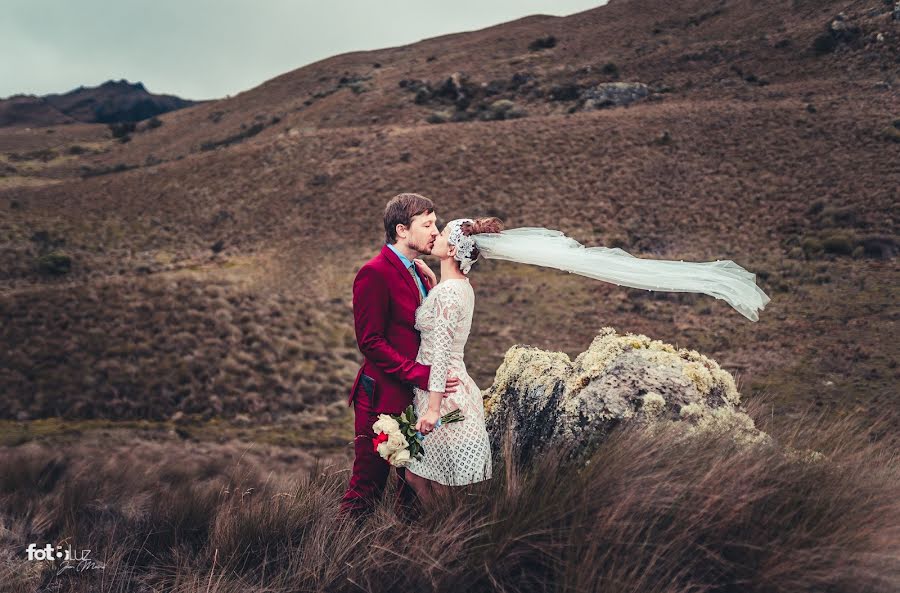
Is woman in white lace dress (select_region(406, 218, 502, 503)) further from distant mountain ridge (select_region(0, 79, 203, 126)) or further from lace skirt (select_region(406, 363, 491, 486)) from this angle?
distant mountain ridge (select_region(0, 79, 203, 126))

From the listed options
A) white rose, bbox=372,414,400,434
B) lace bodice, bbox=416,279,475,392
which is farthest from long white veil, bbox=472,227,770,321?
white rose, bbox=372,414,400,434

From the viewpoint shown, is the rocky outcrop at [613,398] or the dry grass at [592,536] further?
the rocky outcrop at [613,398]

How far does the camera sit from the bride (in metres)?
3.48

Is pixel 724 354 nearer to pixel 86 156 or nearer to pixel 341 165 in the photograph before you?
pixel 341 165

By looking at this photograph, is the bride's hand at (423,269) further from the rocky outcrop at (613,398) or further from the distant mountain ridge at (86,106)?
the distant mountain ridge at (86,106)

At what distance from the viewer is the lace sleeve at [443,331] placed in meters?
3.42

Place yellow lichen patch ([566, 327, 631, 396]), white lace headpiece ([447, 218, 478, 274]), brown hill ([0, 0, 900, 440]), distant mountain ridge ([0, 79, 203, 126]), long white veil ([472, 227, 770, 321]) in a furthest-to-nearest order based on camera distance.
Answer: distant mountain ridge ([0, 79, 203, 126]) → brown hill ([0, 0, 900, 440]) → yellow lichen patch ([566, 327, 631, 396]) → long white veil ([472, 227, 770, 321]) → white lace headpiece ([447, 218, 478, 274])

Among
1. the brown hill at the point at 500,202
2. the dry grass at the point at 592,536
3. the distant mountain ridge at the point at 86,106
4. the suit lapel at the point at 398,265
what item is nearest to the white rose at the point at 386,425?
the dry grass at the point at 592,536

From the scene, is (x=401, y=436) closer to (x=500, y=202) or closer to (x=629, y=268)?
(x=629, y=268)

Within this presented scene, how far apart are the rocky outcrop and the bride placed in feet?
1.87

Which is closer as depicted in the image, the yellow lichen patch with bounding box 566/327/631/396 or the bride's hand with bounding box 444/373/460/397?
the bride's hand with bounding box 444/373/460/397

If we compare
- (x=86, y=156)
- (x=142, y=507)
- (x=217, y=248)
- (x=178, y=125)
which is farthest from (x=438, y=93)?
(x=142, y=507)

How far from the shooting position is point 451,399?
11.7ft

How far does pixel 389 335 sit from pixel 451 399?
560mm
